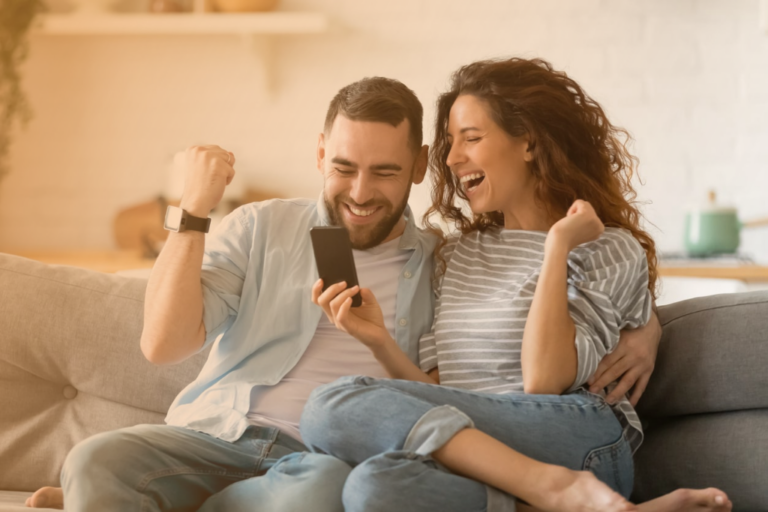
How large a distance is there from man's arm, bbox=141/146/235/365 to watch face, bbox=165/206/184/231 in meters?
0.01

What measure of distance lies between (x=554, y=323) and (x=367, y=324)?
12.1 inches

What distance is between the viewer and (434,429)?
3.86ft

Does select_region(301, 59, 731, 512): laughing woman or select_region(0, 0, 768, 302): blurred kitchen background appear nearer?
select_region(301, 59, 731, 512): laughing woman

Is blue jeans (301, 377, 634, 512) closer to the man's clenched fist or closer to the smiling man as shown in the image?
the smiling man

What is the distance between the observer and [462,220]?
5.61 ft

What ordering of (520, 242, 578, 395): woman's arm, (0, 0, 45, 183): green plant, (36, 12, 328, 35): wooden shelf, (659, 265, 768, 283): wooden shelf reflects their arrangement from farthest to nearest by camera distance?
1. (0, 0, 45, 183): green plant
2. (36, 12, 328, 35): wooden shelf
3. (659, 265, 768, 283): wooden shelf
4. (520, 242, 578, 395): woman's arm

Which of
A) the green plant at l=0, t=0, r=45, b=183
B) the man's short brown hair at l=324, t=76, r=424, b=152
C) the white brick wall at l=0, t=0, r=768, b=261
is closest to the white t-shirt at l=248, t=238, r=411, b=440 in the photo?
the man's short brown hair at l=324, t=76, r=424, b=152

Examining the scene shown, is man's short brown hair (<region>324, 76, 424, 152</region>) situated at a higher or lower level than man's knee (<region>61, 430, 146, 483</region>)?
higher

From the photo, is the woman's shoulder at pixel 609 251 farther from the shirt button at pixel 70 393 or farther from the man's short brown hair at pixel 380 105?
the shirt button at pixel 70 393

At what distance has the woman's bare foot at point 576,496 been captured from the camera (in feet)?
3.59

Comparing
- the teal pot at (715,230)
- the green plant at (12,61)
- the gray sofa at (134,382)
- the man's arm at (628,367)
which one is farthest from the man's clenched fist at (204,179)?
the green plant at (12,61)

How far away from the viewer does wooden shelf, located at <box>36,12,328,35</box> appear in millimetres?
2961

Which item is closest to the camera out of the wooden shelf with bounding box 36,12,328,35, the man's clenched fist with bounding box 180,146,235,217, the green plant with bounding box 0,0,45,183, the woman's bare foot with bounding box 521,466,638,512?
the woman's bare foot with bounding box 521,466,638,512

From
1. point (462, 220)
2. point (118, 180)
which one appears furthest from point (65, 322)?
point (118, 180)
